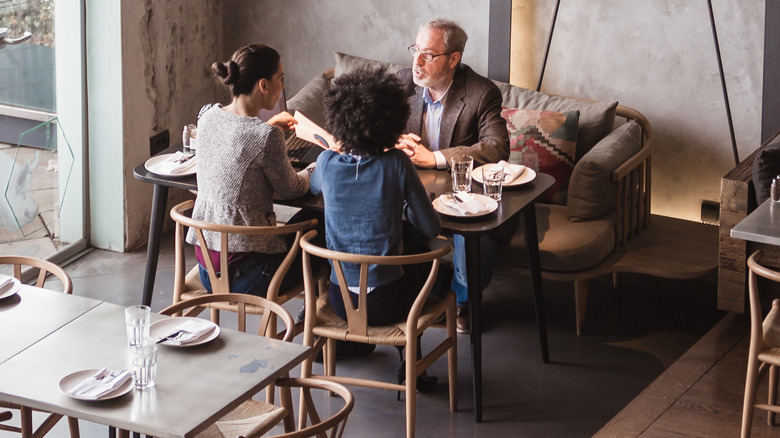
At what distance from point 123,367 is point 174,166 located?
1.68m

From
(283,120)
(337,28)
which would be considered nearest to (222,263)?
(283,120)

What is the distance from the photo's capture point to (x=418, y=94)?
465cm

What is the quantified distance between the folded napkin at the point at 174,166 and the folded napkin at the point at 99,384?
165 cm

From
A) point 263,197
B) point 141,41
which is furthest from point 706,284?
point 141,41

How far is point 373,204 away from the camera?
347 cm

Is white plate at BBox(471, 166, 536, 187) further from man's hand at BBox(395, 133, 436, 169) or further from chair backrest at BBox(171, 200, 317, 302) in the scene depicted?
chair backrest at BBox(171, 200, 317, 302)

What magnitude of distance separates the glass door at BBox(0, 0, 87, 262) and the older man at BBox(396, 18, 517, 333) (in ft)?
5.92

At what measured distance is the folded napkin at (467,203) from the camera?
12.1 feet

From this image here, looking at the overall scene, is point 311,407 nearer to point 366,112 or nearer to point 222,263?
point 222,263

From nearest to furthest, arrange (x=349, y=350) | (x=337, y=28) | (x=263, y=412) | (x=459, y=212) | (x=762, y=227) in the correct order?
(x=263, y=412) < (x=762, y=227) < (x=459, y=212) < (x=349, y=350) < (x=337, y=28)

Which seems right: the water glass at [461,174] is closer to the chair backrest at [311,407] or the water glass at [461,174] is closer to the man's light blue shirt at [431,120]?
the man's light blue shirt at [431,120]

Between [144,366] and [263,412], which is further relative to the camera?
[263,412]

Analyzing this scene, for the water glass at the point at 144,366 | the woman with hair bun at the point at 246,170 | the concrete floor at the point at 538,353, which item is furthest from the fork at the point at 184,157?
the water glass at the point at 144,366

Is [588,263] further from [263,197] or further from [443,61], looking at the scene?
[263,197]
